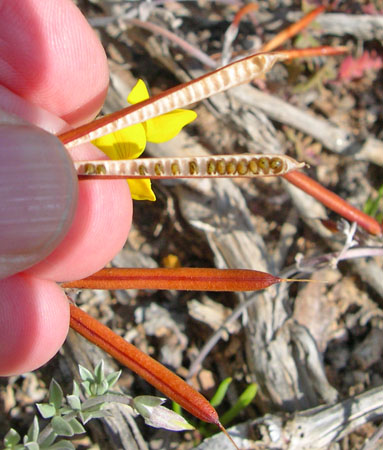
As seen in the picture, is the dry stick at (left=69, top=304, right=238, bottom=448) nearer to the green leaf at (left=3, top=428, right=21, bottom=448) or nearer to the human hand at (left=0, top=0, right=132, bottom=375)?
the human hand at (left=0, top=0, right=132, bottom=375)

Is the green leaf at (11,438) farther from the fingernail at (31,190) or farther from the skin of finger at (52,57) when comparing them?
the skin of finger at (52,57)

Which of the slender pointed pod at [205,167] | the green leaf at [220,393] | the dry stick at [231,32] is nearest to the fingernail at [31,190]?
the slender pointed pod at [205,167]

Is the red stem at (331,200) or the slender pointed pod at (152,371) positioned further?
the red stem at (331,200)

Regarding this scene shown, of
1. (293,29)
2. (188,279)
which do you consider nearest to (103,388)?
(188,279)

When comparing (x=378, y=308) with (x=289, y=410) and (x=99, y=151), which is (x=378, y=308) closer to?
(x=289, y=410)

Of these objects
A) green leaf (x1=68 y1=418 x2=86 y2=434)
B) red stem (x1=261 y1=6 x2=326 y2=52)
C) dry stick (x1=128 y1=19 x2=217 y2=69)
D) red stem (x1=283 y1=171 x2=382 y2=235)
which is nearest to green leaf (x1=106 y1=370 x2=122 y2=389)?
green leaf (x1=68 y1=418 x2=86 y2=434)
